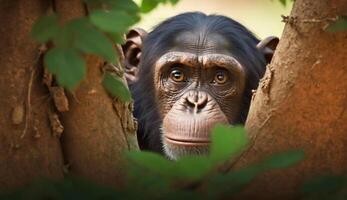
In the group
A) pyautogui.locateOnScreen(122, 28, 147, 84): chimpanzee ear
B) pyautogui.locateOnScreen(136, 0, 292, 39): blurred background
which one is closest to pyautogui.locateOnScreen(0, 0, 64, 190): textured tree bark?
pyautogui.locateOnScreen(122, 28, 147, 84): chimpanzee ear

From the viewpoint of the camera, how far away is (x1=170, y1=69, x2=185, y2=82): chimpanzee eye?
630cm

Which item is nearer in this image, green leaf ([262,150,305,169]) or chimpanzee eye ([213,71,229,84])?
green leaf ([262,150,305,169])

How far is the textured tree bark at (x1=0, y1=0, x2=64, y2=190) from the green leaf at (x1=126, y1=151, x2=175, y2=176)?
1135 mm

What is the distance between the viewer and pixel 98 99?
A: 10.6ft

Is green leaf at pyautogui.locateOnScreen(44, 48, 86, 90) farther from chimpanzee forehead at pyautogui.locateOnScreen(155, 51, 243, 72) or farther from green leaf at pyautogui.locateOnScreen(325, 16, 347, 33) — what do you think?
chimpanzee forehead at pyautogui.locateOnScreen(155, 51, 243, 72)

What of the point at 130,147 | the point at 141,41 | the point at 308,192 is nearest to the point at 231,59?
the point at 141,41

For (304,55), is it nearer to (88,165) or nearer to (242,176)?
(88,165)

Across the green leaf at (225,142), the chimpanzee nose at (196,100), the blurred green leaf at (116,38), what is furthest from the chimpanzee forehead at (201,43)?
the green leaf at (225,142)

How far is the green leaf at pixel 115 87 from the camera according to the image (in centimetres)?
301

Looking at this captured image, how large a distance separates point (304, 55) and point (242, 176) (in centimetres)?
128

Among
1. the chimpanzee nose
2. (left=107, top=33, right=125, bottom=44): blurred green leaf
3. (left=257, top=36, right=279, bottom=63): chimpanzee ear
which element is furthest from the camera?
(left=257, top=36, right=279, bottom=63): chimpanzee ear

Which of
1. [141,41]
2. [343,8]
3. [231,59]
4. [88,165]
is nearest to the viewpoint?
[343,8]

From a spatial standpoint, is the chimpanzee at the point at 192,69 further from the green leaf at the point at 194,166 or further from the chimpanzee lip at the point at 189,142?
the green leaf at the point at 194,166

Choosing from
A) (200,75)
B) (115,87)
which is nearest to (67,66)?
(115,87)
